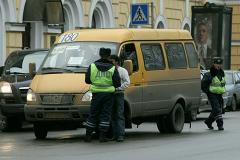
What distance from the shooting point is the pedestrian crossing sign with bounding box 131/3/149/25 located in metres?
27.8

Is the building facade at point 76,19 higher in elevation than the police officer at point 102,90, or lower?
higher

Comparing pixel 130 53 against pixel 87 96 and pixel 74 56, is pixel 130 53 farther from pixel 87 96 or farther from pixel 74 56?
pixel 87 96

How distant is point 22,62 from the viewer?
2166cm

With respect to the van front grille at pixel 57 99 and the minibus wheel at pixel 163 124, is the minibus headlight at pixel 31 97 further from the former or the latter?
the minibus wheel at pixel 163 124

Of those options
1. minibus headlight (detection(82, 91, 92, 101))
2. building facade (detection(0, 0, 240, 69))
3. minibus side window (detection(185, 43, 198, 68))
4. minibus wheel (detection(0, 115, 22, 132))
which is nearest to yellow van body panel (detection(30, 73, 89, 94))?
minibus headlight (detection(82, 91, 92, 101))

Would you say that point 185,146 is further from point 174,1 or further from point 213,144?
point 174,1

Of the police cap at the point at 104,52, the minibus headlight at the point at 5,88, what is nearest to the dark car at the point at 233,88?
the minibus headlight at the point at 5,88

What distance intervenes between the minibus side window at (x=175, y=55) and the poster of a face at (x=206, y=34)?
691 inches

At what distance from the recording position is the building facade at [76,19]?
28.7 m

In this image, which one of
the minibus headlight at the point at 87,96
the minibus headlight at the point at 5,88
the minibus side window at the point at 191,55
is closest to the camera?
the minibus headlight at the point at 87,96

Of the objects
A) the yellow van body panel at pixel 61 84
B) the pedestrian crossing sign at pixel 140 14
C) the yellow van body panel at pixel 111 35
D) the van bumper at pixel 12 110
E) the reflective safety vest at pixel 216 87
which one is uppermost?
the pedestrian crossing sign at pixel 140 14

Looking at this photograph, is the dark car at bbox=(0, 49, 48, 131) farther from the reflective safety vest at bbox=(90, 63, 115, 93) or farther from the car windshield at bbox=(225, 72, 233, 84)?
the car windshield at bbox=(225, 72, 233, 84)

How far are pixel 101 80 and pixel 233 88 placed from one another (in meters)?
16.6

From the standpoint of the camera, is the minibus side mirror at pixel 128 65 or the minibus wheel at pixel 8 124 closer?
the minibus side mirror at pixel 128 65
